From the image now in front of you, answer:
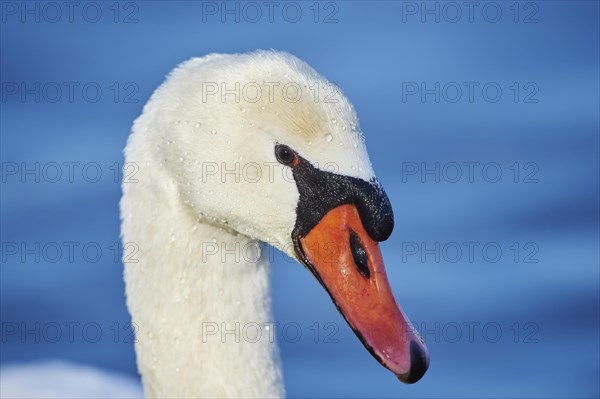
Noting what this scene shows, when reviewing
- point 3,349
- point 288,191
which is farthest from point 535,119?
point 288,191

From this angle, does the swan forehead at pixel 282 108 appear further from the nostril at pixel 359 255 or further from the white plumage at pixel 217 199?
the nostril at pixel 359 255

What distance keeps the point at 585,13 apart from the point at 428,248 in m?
2.79

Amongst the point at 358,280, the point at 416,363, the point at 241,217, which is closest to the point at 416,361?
the point at 416,363

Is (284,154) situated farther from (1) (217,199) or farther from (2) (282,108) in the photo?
Result: (1) (217,199)

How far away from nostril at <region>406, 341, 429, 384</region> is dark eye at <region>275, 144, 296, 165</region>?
661 millimetres

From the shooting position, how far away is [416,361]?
421 centimetres

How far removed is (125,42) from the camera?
9.37m

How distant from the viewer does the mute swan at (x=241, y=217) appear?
4.22 m

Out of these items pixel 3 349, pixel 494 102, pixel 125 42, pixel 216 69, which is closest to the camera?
pixel 216 69

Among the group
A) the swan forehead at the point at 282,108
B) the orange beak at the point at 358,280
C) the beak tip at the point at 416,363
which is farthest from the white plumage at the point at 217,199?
the beak tip at the point at 416,363

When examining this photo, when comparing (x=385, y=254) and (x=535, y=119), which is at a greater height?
(x=535, y=119)

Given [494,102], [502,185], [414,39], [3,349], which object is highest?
[414,39]

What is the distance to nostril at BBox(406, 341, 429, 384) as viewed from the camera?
421cm

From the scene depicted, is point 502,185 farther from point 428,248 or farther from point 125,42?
point 125,42
